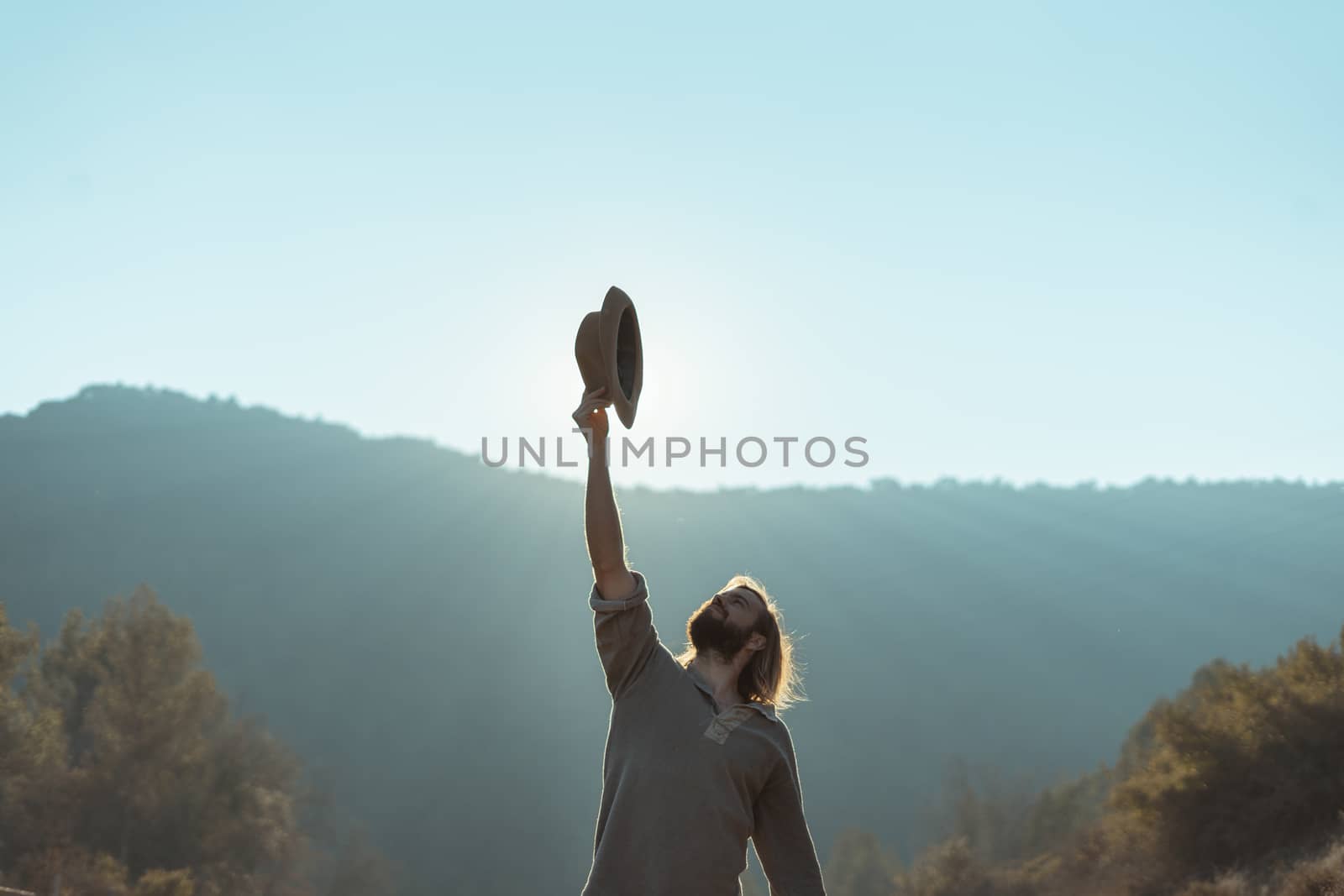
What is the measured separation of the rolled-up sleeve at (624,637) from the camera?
2521 millimetres

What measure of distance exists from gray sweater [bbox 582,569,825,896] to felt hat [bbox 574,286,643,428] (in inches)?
17.5

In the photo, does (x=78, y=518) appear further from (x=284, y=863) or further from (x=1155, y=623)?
(x=1155, y=623)

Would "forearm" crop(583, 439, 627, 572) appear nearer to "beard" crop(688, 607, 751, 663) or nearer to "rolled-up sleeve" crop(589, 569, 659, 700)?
"rolled-up sleeve" crop(589, 569, 659, 700)

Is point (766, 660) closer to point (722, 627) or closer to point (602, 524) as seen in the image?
point (722, 627)

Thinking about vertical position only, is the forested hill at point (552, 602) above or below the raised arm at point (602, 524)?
below

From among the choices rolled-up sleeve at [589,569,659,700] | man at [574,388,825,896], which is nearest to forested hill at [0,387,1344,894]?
man at [574,388,825,896]

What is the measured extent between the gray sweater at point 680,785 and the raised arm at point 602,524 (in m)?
0.04

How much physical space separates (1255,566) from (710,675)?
2472 inches

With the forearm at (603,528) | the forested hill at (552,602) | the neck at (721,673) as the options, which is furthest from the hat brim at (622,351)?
the forested hill at (552,602)

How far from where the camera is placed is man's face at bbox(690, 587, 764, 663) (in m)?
2.68


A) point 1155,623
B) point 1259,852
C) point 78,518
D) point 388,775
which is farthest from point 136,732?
point 1155,623

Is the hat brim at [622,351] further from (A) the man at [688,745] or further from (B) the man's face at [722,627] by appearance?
(B) the man's face at [722,627]

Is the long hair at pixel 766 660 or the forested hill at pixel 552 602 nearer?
the long hair at pixel 766 660

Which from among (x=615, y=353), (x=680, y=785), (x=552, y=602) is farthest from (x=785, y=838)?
(x=552, y=602)
